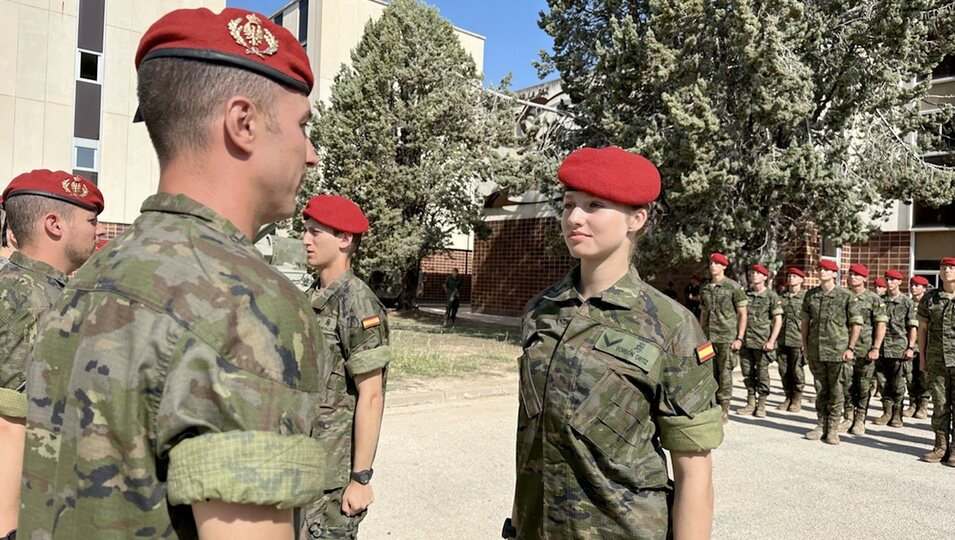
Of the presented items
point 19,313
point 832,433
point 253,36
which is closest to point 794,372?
point 832,433

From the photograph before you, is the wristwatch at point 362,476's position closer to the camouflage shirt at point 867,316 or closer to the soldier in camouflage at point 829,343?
the soldier in camouflage at point 829,343

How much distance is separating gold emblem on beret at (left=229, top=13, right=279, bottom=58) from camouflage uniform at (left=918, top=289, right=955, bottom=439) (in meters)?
7.78

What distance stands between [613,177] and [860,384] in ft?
25.9

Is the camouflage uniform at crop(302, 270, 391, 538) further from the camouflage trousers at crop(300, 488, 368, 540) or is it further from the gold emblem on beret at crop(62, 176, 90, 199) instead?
the gold emblem on beret at crop(62, 176, 90, 199)

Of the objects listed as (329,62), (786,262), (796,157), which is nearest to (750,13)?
(796,157)

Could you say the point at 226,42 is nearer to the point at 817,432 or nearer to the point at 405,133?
the point at 817,432

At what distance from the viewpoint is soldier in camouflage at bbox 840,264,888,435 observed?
8.27 metres

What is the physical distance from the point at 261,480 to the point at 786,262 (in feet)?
58.9

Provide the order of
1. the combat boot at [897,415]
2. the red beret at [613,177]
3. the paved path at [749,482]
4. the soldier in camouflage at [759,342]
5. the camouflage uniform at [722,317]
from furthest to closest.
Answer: the soldier in camouflage at [759,342]
the camouflage uniform at [722,317]
the combat boot at [897,415]
the paved path at [749,482]
the red beret at [613,177]

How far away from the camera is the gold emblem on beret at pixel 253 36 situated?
112 cm

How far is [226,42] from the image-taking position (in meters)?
1.11

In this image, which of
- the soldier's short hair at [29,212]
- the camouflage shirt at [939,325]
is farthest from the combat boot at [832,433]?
the soldier's short hair at [29,212]

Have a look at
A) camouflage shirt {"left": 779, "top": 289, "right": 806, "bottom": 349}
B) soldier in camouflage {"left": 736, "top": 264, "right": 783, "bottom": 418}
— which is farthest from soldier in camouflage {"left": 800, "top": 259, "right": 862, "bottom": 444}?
camouflage shirt {"left": 779, "top": 289, "right": 806, "bottom": 349}

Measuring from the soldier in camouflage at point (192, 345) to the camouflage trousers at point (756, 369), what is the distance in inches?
371
